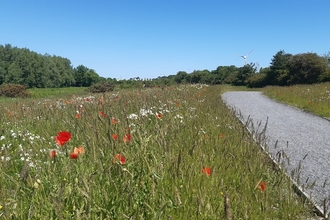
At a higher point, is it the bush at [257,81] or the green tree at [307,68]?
the green tree at [307,68]

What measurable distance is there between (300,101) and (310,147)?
9703mm

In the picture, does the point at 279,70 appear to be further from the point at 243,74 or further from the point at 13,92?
the point at 13,92

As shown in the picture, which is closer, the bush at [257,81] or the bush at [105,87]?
the bush at [105,87]

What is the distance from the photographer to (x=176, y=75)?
75.6 metres

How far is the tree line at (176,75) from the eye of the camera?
40000 millimetres

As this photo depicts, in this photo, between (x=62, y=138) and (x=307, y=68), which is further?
(x=307, y=68)

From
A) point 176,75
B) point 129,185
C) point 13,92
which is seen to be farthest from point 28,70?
point 129,185

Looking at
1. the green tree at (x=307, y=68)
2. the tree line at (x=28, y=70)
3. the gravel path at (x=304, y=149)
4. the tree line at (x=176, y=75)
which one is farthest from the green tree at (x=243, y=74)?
the tree line at (x=28, y=70)

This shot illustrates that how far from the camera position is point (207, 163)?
114 inches

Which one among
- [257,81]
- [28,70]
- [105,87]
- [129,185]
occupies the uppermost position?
[28,70]

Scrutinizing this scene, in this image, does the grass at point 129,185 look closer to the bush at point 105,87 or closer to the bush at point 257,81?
the bush at point 105,87

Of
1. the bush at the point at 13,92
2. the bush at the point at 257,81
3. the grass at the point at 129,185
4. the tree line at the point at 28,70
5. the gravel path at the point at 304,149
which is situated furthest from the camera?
the tree line at the point at 28,70

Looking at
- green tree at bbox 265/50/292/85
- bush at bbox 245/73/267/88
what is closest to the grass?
green tree at bbox 265/50/292/85

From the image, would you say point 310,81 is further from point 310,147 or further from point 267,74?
point 310,147
